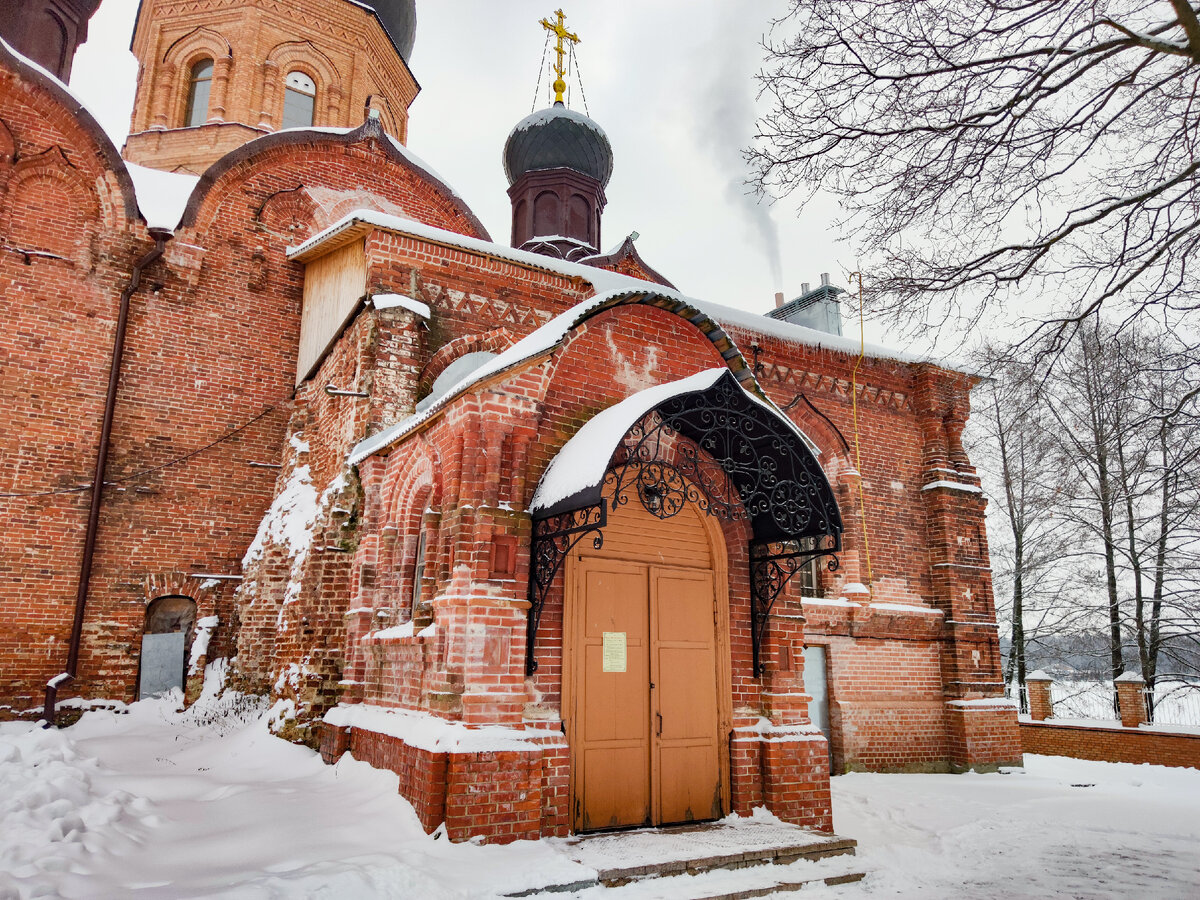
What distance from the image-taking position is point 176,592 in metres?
10.2

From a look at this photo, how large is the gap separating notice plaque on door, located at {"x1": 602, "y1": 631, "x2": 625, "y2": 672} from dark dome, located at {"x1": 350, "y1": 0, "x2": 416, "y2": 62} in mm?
17275

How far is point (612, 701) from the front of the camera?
641 centimetres

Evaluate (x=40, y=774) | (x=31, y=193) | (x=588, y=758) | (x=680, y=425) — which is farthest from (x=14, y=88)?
(x=588, y=758)

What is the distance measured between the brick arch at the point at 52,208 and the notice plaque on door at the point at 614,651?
28.3ft

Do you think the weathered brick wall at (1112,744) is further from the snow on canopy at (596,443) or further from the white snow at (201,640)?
the white snow at (201,640)

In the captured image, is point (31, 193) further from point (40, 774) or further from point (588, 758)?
point (588, 758)

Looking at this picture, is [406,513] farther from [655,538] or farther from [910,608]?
[910,608]

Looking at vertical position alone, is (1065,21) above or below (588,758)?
above

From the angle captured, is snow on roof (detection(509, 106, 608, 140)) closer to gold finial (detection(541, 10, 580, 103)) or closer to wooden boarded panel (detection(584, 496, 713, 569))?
gold finial (detection(541, 10, 580, 103))

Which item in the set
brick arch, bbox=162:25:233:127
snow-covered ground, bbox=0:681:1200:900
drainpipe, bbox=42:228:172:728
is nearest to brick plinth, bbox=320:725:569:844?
snow-covered ground, bbox=0:681:1200:900

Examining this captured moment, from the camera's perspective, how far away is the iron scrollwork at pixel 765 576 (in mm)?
7172

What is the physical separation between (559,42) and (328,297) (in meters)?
11.6

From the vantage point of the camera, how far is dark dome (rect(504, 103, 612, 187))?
1805 centimetres

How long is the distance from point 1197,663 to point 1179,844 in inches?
531
